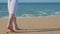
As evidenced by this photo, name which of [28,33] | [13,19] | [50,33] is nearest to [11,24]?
[13,19]

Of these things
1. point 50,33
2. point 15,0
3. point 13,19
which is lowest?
point 50,33

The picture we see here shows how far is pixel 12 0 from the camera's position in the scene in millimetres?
4543

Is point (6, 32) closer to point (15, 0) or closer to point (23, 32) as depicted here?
point (23, 32)

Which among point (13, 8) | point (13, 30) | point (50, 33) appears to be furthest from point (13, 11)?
point (50, 33)

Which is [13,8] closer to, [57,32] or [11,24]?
[11,24]

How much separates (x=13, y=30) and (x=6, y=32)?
0.17 meters

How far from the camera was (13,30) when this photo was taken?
464 centimetres

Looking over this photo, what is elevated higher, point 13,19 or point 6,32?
point 13,19

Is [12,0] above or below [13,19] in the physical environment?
above

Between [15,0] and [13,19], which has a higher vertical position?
[15,0]

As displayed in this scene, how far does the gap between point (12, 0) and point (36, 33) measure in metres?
0.92

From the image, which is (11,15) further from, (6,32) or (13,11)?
(6,32)

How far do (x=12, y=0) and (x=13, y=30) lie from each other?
27.2 inches

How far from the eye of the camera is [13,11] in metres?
4.54
